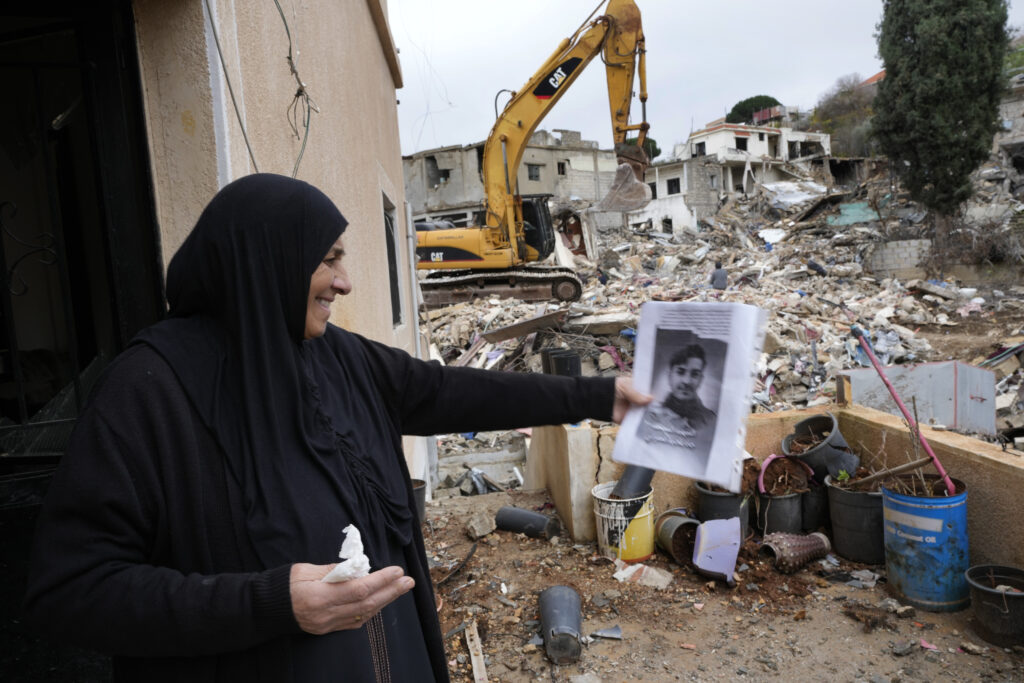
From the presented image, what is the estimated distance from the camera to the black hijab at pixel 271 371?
3.86 feet

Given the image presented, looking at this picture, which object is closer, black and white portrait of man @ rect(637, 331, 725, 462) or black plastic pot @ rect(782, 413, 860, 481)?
black and white portrait of man @ rect(637, 331, 725, 462)

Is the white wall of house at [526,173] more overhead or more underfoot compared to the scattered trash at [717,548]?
more overhead

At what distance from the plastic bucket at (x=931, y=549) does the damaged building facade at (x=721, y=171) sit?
2940 cm

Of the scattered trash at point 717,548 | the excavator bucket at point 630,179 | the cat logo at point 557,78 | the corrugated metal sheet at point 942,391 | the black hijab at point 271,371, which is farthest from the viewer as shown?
the cat logo at point 557,78

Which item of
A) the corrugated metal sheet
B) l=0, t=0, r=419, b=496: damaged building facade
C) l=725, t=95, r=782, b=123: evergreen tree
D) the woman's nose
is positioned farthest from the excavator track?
l=725, t=95, r=782, b=123: evergreen tree

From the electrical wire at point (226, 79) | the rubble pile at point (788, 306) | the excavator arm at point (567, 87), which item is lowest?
the rubble pile at point (788, 306)

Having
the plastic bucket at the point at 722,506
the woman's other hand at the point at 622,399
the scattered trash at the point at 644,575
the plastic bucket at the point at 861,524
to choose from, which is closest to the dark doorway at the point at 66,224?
the woman's other hand at the point at 622,399

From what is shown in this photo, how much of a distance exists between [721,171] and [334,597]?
146 ft

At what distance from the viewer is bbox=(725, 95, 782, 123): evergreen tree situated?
6756 cm

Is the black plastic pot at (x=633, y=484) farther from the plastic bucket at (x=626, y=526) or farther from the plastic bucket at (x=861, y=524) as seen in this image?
the plastic bucket at (x=861, y=524)

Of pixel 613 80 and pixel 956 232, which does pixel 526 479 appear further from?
pixel 956 232

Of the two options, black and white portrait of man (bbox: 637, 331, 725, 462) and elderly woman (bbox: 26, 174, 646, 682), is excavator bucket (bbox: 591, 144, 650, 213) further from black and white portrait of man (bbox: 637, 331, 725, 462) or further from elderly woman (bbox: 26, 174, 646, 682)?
elderly woman (bbox: 26, 174, 646, 682)

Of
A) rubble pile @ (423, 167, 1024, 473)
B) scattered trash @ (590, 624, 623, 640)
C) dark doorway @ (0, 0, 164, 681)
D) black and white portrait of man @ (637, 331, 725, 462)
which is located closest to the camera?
black and white portrait of man @ (637, 331, 725, 462)

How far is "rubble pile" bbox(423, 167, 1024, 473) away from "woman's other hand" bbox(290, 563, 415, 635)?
2.68 meters
